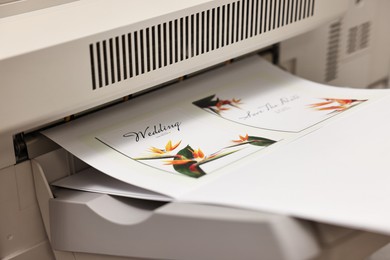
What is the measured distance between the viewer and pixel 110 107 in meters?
0.76

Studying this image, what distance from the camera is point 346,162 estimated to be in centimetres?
61

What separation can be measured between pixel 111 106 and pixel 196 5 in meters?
0.16

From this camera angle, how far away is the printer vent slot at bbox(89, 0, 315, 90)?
657 mm

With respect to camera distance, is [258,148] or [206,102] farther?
[206,102]

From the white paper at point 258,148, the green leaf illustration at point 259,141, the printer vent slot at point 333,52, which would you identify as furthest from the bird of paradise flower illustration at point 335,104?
the printer vent slot at point 333,52

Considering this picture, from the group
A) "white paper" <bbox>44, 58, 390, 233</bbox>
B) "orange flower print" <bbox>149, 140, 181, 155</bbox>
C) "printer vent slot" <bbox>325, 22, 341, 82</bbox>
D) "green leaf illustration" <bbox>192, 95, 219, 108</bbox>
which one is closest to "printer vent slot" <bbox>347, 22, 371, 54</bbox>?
"printer vent slot" <bbox>325, 22, 341, 82</bbox>

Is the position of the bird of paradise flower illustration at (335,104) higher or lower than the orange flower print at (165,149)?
higher

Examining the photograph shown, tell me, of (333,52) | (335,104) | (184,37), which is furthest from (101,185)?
(333,52)

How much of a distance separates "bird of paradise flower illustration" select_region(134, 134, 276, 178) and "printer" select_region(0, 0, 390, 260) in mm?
44

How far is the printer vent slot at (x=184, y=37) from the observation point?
0.66m

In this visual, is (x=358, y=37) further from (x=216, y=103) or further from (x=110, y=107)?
(x=110, y=107)

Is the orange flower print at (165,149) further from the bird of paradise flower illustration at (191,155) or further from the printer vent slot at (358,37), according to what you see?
the printer vent slot at (358,37)

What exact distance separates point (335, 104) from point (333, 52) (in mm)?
254

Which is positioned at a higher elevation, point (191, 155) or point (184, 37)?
point (184, 37)
